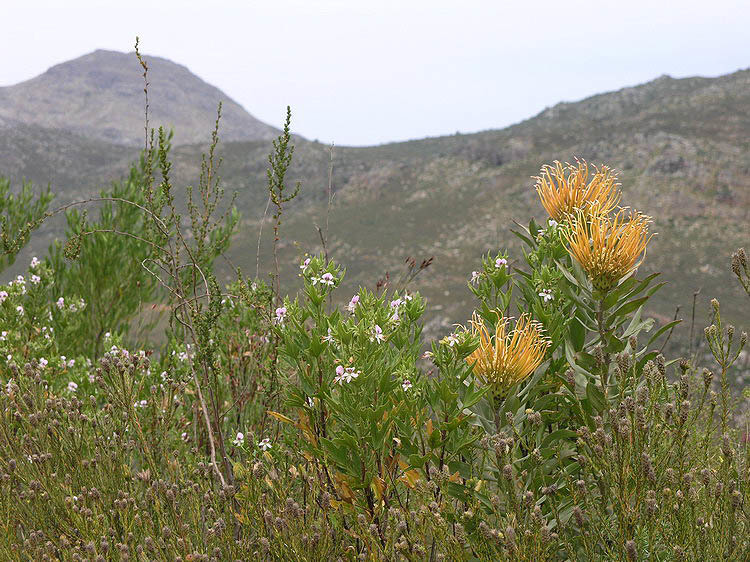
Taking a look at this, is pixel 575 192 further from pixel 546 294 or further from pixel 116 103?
pixel 116 103

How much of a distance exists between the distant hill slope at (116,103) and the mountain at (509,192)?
1815 inches

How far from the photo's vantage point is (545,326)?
2.35 m

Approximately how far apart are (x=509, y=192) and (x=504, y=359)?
91.8 ft

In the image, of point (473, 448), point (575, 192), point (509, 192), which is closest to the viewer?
point (473, 448)

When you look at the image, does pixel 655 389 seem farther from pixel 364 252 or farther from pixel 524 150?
pixel 524 150

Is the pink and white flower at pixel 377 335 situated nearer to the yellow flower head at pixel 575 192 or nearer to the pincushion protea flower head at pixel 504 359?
the pincushion protea flower head at pixel 504 359

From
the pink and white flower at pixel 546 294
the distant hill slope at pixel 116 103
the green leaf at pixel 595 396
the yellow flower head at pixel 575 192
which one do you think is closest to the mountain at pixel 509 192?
the yellow flower head at pixel 575 192

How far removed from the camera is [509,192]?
28.9 meters

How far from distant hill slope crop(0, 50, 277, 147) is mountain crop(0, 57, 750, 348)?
1815 inches

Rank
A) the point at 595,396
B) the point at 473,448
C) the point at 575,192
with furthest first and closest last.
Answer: the point at 575,192 < the point at 473,448 < the point at 595,396

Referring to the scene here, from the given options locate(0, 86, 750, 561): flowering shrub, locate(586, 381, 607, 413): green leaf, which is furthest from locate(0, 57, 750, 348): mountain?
locate(586, 381, 607, 413): green leaf

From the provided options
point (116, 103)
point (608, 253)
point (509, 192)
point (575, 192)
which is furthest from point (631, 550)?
point (116, 103)

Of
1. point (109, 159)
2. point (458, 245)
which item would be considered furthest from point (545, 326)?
point (109, 159)

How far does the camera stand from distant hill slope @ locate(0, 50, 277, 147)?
291 ft
